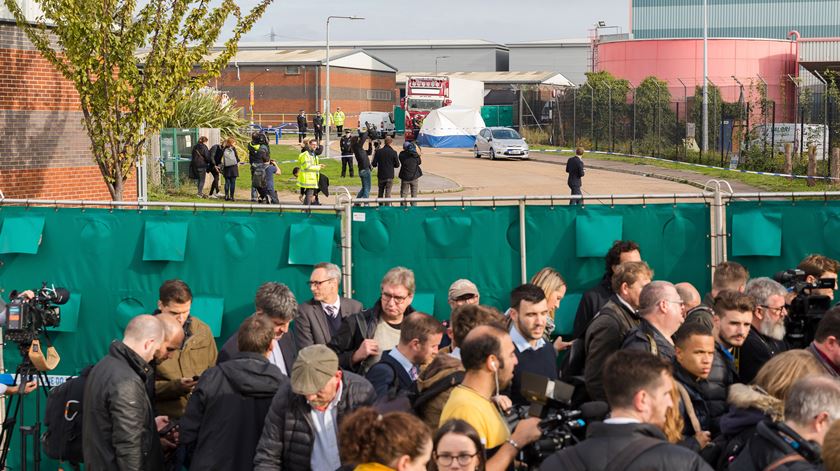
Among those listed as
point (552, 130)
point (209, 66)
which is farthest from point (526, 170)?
point (209, 66)

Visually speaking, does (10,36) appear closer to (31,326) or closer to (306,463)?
(31,326)

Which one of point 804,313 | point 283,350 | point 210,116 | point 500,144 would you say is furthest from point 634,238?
point 500,144

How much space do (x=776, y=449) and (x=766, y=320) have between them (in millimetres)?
3077

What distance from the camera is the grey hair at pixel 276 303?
8117mm

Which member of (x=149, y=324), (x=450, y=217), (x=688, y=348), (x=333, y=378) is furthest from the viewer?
(x=450, y=217)

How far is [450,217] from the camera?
10156 mm

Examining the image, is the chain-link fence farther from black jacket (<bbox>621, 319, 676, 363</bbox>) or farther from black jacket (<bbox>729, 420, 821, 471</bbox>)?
black jacket (<bbox>729, 420, 821, 471</bbox>)

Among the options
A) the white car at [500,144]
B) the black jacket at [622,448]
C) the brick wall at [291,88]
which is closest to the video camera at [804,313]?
the black jacket at [622,448]

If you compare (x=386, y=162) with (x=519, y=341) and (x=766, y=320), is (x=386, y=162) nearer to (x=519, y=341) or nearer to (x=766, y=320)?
(x=766, y=320)

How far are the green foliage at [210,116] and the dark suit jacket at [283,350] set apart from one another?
1076 inches

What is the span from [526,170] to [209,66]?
71.4 feet

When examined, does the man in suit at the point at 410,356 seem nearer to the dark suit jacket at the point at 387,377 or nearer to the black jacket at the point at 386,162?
the dark suit jacket at the point at 387,377

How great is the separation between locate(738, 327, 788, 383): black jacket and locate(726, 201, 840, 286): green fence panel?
2.20 meters

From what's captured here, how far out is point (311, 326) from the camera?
29.6 ft
